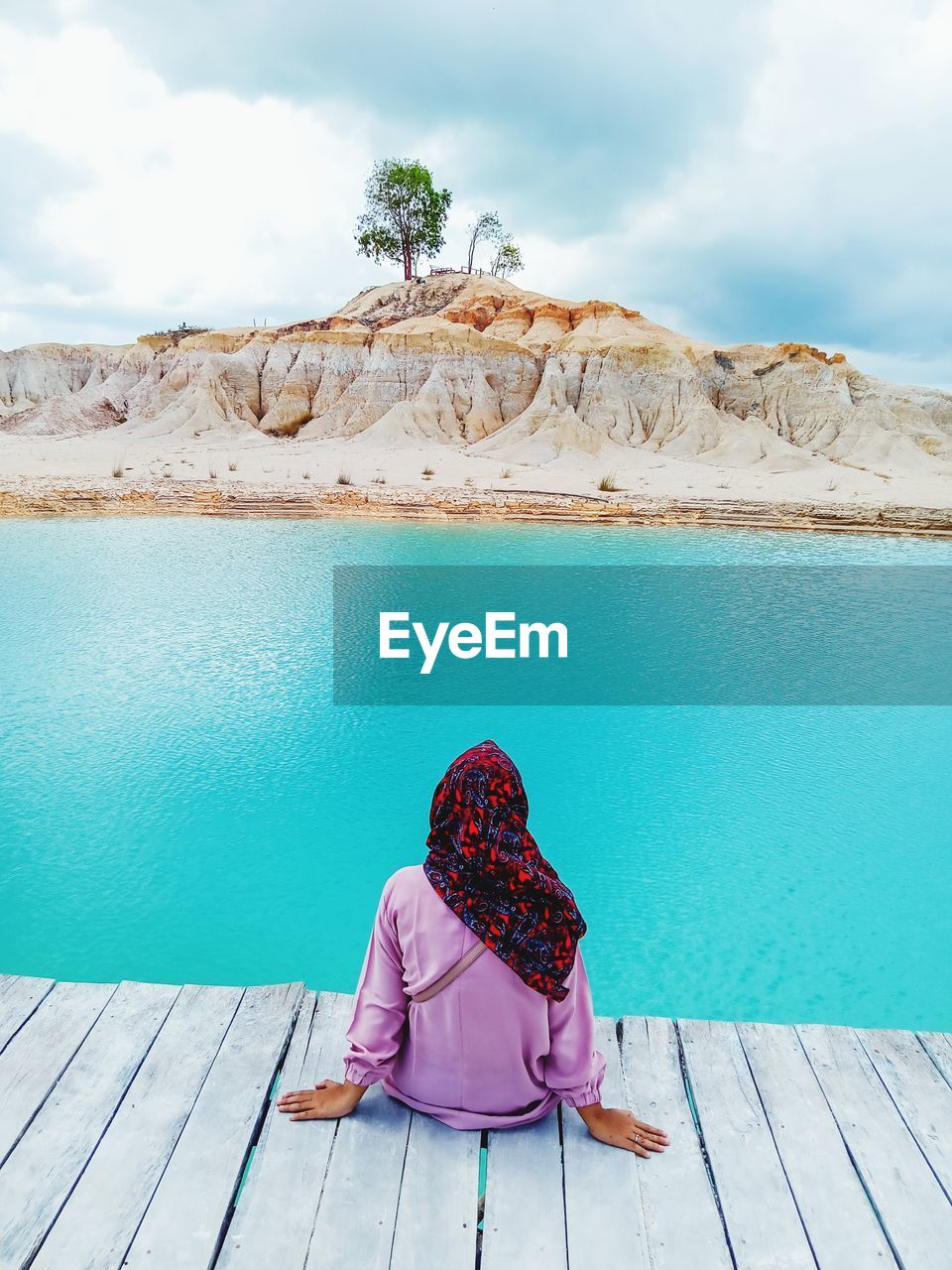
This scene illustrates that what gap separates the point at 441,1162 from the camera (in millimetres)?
1765

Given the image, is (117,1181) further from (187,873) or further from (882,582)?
(882,582)

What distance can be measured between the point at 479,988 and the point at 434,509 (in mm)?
13637

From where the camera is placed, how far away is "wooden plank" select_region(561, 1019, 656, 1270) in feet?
5.22

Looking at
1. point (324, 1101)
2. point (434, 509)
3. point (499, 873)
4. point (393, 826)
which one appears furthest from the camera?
point (434, 509)

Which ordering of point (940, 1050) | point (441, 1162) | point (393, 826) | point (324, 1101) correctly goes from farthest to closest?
1. point (393, 826)
2. point (940, 1050)
3. point (324, 1101)
4. point (441, 1162)

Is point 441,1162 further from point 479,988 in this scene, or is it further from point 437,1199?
point 479,988

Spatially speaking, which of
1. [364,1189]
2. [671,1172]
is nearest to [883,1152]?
[671,1172]

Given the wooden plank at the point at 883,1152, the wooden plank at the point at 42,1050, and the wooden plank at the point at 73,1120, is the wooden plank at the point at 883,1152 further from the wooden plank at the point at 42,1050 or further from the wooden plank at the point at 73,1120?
the wooden plank at the point at 42,1050

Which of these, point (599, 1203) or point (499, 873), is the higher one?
point (499, 873)

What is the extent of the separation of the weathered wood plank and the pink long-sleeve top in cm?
4

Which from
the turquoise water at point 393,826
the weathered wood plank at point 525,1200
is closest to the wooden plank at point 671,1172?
the weathered wood plank at point 525,1200

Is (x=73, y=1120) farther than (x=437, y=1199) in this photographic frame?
Yes

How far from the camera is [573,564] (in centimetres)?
1141
